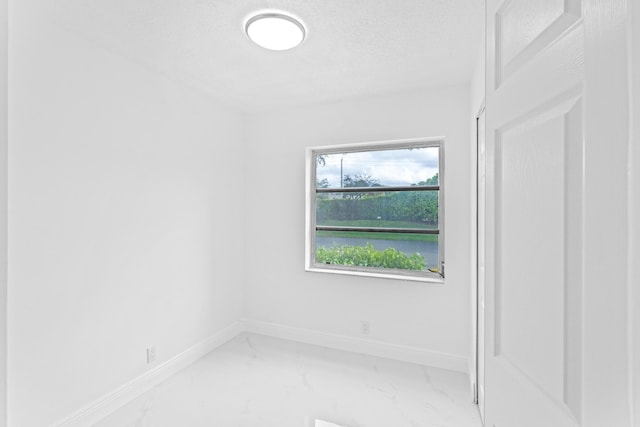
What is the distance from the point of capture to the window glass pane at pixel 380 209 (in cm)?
310

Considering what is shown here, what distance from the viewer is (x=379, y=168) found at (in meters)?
3.30

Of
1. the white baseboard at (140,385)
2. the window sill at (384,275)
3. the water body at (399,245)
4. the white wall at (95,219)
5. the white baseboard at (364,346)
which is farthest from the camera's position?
the water body at (399,245)

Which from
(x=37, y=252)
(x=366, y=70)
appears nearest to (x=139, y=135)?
(x=37, y=252)

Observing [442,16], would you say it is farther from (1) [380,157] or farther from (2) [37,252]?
(2) [37,252]

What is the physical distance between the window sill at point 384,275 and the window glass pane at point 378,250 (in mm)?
71

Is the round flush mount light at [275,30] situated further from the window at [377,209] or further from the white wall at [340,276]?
the window at [377,209]

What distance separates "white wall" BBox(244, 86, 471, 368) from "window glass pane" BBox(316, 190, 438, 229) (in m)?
0.23

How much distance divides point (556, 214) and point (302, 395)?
229 centimetres

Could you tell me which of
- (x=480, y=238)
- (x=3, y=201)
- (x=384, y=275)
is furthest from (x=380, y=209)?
(x=3, y=201)

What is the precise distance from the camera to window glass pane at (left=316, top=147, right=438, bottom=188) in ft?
10.2

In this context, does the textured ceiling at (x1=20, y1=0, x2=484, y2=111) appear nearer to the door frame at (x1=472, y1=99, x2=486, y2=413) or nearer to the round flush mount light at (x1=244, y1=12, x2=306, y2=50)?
the round flush mount light at (x1=244, y1=12, x2=306, y2=50)

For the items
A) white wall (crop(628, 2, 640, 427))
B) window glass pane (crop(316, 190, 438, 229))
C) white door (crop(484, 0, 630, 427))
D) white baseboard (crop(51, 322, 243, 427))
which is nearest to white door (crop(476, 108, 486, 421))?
window glass pane (crop(316, 190, 438, 229))

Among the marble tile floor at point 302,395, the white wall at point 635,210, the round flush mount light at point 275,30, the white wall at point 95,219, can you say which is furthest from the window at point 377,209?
the white wall at point 635,210

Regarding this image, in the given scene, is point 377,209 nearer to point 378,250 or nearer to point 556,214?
point 378,250
